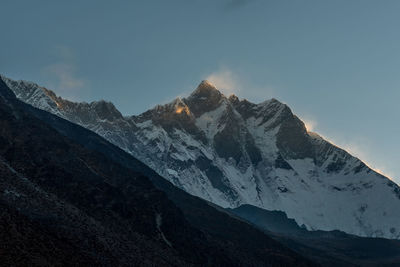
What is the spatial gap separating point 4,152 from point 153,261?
6234 cm

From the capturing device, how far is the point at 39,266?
337 feet

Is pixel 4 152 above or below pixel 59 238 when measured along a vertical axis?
above

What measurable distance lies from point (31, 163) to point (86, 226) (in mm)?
48386

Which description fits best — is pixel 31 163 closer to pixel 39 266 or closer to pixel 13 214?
pixel 13 214

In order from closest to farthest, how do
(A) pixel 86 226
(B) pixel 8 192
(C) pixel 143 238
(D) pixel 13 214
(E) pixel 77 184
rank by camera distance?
(D) pixel 13 214, (B) pixel 8 192, (A) pixel 86 226, (C) pixel 143 238, (E) pixel 77 184

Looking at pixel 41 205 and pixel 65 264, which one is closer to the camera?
pixel 65 264

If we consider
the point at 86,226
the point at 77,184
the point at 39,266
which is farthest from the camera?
the point at 77,184

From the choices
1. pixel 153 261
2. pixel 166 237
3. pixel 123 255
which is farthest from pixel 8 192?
pixel 166 237

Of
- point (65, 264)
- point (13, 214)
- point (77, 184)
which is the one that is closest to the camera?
point (65, 264)

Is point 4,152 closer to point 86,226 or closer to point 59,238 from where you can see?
point 86,226

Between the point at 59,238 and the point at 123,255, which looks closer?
the point at 59,238

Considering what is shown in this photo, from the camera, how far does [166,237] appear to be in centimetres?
19762

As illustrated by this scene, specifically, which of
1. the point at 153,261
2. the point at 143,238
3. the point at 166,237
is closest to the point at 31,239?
the point at 153,261

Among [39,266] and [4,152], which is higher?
[4,152]
